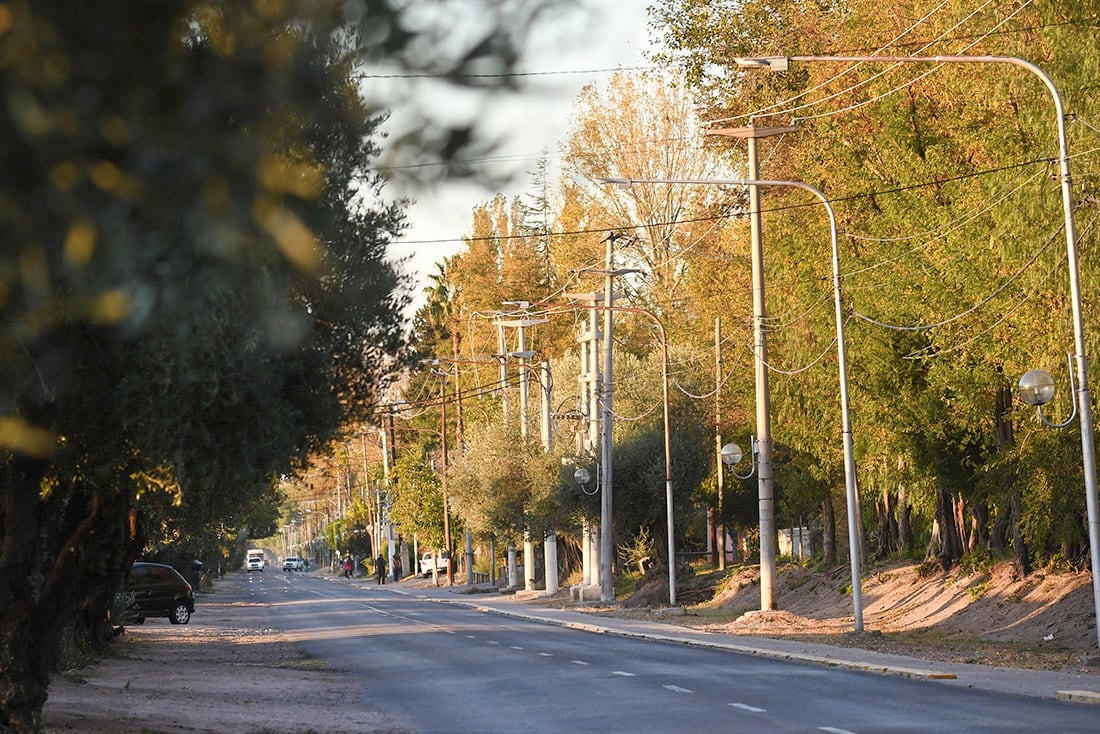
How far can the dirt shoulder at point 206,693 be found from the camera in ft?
54.9

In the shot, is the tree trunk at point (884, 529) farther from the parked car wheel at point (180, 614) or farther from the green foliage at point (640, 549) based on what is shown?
the parked car wheel at point (180, 614)

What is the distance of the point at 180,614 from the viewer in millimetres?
45594

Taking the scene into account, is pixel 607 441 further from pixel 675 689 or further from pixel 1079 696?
pixel 1079 696

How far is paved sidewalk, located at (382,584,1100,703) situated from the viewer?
62.8 feet

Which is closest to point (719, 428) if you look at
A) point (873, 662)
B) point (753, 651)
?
point (753, 651)

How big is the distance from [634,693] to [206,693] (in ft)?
Answer: 19.9

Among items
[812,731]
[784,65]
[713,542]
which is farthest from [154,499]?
[713,542]

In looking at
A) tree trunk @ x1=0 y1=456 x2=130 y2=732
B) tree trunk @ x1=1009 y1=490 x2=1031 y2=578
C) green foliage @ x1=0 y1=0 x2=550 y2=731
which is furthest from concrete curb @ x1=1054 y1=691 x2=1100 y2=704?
tree trunk @ x1=1009 y1=490 x2=1031 y2=578

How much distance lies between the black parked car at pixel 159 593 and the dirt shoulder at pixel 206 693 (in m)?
9.45

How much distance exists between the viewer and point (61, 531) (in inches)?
693

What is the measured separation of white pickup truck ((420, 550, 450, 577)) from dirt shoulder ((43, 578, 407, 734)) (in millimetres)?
51831

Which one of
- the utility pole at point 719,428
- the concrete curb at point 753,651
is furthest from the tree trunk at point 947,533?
the utility pole at point 719,428

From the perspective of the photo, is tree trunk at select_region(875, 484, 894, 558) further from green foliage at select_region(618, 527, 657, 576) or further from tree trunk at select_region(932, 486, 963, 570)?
green foliage at select_region(618, 527, 657, 576)

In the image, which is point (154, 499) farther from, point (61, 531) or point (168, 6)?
point (168, 6)
